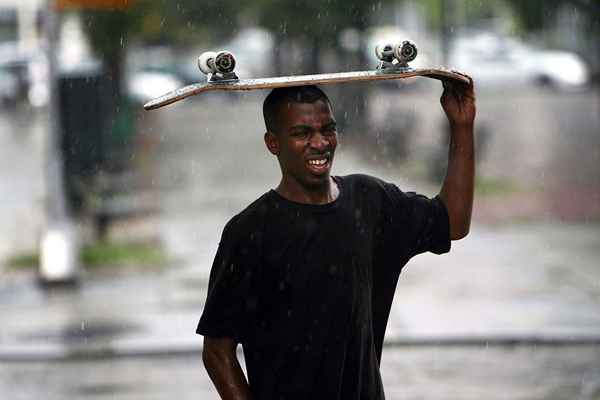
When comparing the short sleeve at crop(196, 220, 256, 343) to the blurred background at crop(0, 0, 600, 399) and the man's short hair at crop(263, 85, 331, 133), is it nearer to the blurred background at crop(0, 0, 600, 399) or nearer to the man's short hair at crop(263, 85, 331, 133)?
the man's short hair at crop(263, 85, 331, 133)

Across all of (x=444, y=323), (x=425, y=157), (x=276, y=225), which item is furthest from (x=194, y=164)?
(x=276, y=225)

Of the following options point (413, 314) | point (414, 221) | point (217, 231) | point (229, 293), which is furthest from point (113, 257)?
point (229, 293)

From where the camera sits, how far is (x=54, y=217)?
13.4 m

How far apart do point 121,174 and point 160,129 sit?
18025mm

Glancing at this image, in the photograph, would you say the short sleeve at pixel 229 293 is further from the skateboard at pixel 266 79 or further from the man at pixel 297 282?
the skateboard at pixel 266 79

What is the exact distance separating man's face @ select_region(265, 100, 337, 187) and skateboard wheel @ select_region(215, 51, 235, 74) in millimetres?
197

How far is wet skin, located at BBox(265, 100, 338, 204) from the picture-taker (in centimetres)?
355

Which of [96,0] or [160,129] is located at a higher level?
[96,0]

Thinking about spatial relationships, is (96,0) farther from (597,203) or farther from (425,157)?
(425,157)

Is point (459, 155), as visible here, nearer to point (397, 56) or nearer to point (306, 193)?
point (397, 56)

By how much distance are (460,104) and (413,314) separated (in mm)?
6546

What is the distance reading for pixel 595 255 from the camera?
12586 mm

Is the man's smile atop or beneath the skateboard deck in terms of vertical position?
beneath

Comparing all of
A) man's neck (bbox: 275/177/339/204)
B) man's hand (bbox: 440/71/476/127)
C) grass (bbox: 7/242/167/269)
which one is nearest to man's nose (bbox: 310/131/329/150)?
man's neck (bbox: 275/177/339/204)
